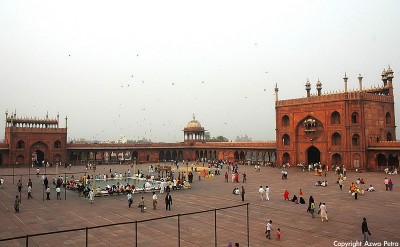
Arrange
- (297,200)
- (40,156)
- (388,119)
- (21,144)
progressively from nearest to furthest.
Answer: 1. (297,200)
2. (388,119)
3. (21,144)
4. (40,156)

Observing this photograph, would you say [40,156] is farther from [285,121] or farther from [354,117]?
[354,117]

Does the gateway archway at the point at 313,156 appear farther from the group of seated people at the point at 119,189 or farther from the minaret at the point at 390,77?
the group of seated people at the point at 119,189

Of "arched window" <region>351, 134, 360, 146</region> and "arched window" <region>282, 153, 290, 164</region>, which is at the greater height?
"arched window" <region>351, 134, 360, 146</region>

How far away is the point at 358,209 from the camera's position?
18.5 m

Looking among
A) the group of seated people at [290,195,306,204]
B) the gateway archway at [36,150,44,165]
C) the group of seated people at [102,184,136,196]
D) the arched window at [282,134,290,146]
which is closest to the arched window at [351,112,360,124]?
the arched window at [282,134,290,146]

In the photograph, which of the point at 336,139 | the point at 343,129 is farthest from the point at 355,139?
the point at 336,139

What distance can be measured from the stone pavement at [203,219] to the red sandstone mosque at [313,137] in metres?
16.4

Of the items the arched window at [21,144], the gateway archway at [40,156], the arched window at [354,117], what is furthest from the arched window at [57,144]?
the arched window at [354,117]

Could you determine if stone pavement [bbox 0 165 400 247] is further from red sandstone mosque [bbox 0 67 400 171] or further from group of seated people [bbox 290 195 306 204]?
red sandstone mosque [bbox 0 67 400 171]

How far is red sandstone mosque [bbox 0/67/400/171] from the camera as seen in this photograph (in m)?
39.9

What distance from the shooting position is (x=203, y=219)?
54.6ft

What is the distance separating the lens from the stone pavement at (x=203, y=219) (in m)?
13.1

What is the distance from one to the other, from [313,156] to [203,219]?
114ft

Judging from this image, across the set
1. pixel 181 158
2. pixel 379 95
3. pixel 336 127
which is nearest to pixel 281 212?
pixel 336 127
